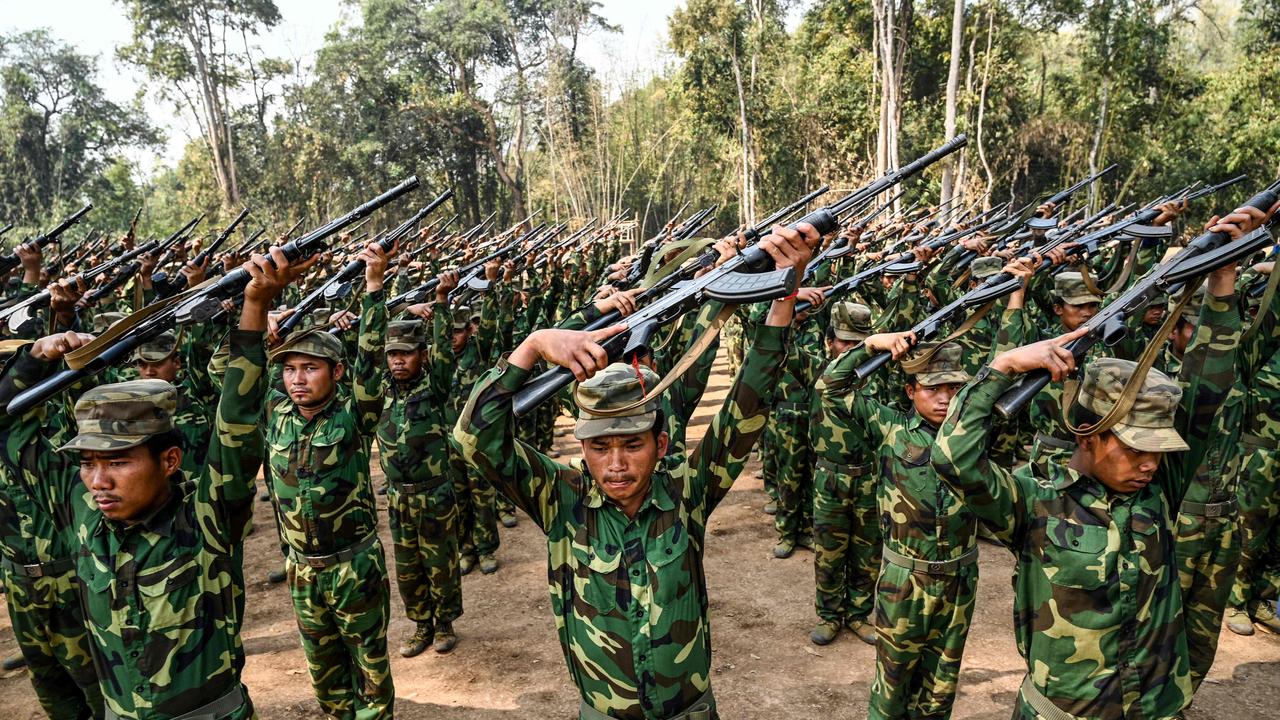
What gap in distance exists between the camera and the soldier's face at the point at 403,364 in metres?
5.91

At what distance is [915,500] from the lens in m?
4.41

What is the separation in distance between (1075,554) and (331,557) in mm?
3841

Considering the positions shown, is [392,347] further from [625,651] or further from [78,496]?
[625,651]

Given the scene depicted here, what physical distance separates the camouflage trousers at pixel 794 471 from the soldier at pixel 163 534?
532 cm

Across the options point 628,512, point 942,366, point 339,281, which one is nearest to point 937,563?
point 942,366

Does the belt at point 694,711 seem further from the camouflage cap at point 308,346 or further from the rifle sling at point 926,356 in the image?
the camouflage cap at point 308,346

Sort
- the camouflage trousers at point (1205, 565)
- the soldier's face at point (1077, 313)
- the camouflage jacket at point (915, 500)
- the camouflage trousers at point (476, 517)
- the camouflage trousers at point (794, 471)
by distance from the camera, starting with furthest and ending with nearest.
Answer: the camouflage trousers at point (794, 471)
the camouflage trousers at point (476, 517)
the soldier's face at point (1077, 313)
the camouflage trousers at point (1205, 565)
the camouflage jacket at point (915, 500)

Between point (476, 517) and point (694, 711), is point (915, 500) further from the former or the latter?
point (476, 517)

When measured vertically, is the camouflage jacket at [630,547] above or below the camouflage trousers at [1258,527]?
above

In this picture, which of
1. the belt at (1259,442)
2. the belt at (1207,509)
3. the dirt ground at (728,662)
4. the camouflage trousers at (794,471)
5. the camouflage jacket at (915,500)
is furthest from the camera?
the camouflage trousers at (794,471)

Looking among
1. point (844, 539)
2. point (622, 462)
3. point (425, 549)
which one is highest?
point (622, 462)

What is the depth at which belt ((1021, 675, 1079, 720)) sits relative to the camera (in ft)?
9.46

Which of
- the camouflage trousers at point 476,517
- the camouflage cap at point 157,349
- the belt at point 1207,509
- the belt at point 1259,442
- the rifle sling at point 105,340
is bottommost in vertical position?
the camouflage trousers at point 476,517

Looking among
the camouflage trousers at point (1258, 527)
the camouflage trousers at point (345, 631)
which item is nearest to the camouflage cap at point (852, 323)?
the camouflage trousers at point (1258, 527)
